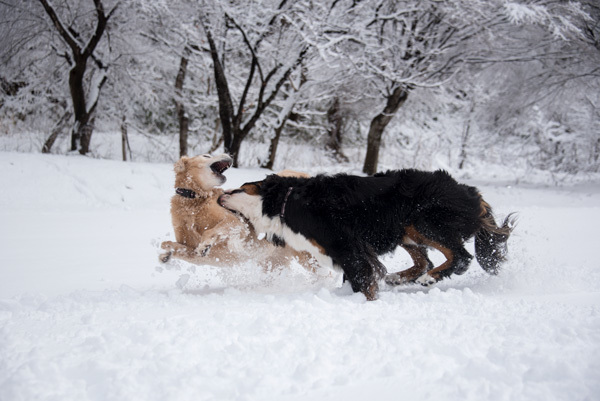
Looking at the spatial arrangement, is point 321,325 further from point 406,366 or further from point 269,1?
point 269,1

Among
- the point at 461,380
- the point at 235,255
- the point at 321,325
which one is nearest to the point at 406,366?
the point at 461,380

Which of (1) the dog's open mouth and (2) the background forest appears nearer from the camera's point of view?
(1) the dog's open mouth

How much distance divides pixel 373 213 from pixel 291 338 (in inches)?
64.2

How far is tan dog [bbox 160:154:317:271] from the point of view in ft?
13.0

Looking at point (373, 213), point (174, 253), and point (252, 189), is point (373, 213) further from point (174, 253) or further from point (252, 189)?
point (174, 253)

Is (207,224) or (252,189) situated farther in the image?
(207,224)

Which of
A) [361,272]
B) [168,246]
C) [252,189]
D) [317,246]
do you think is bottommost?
[168,246]

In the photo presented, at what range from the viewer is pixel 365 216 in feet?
11.8

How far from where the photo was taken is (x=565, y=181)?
13984 millimetres

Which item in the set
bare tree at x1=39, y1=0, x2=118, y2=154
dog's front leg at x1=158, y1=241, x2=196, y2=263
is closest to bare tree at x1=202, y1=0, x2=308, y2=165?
bare tree at x1=39, y1=0, x2=118, y2=154

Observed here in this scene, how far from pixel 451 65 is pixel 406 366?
38.3ft

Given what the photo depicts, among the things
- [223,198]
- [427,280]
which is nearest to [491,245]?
[427,280]

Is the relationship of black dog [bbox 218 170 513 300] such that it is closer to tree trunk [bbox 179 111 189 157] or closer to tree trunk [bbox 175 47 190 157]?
tree trunk [bbox 175 47 190 157]

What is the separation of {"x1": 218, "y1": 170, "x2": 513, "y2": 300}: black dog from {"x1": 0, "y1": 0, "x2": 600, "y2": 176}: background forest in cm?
613
